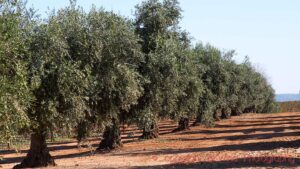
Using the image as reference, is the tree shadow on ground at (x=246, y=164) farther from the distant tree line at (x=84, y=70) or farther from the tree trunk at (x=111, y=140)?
the tree trunk at (x=111, y=140)

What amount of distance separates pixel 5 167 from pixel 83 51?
926cm

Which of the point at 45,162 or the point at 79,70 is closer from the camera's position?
the point at 79,70

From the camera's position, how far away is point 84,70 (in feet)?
73.8

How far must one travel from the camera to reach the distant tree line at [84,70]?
1803 centimetres

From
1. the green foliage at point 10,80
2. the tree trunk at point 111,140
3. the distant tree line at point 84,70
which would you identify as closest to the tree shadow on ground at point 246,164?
the distant tree line at point 84,70

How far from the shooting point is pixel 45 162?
958 inches

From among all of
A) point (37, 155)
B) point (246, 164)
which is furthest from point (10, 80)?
point (246, 164)

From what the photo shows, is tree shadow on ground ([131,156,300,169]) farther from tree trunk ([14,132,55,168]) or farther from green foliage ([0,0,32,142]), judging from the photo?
green foliage ([0,0,32,142])

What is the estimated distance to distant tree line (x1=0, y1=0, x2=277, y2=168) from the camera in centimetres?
1803

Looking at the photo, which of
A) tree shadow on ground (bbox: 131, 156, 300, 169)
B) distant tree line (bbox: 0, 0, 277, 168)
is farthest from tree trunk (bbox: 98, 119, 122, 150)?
tree shadow on ground (bbox: 131, 156, 300, 169)

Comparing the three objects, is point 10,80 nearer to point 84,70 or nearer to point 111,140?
point 84,70

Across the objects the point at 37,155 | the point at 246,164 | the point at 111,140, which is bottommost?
the point at 246,164

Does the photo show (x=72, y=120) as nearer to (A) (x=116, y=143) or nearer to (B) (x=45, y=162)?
(B) (x=45, y=162)

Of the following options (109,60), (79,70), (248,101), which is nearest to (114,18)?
(109,60)
